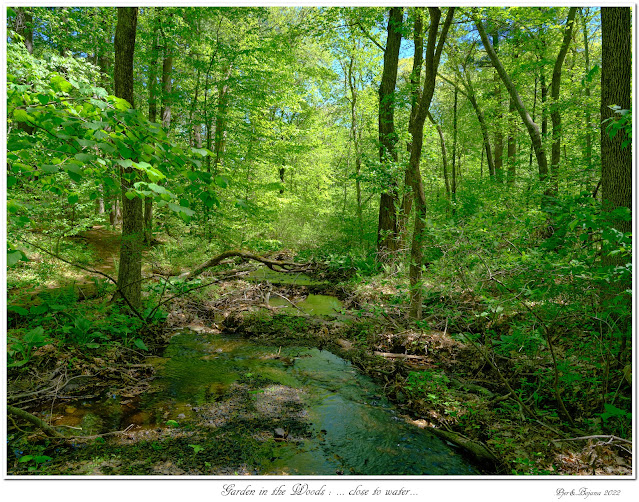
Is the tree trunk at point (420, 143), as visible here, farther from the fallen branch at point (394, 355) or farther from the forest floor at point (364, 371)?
the fallen branch at point (394, 355)

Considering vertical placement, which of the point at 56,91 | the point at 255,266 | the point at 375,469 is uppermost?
the point at 56,91

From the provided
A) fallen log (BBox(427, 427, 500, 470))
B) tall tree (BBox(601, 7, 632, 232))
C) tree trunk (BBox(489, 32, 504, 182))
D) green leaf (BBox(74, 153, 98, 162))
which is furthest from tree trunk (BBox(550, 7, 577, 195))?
green leaf (BBox(74, 153, 98, 162))

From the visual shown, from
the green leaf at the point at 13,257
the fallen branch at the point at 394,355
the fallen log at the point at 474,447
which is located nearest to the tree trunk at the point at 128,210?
the green leaf at the point at 13,257

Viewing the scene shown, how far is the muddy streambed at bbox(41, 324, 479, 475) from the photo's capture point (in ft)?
10.9

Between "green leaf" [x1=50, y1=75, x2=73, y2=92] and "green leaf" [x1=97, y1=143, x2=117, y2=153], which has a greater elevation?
"green leaf" [x1=50, y1=75, x2=73, y2=92]

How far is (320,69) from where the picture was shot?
53.3 ft

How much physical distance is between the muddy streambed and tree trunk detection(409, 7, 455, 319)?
1.73m

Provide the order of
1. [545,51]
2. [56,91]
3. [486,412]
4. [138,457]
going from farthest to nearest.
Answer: [545,51], [486,412], [138,457], [56,91]

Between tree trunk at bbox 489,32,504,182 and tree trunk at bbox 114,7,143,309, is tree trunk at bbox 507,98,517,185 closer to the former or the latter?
tree trunk at bbox 489,32,504,182

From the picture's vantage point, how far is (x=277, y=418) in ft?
13.1

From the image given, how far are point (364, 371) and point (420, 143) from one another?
3815 millimetres
